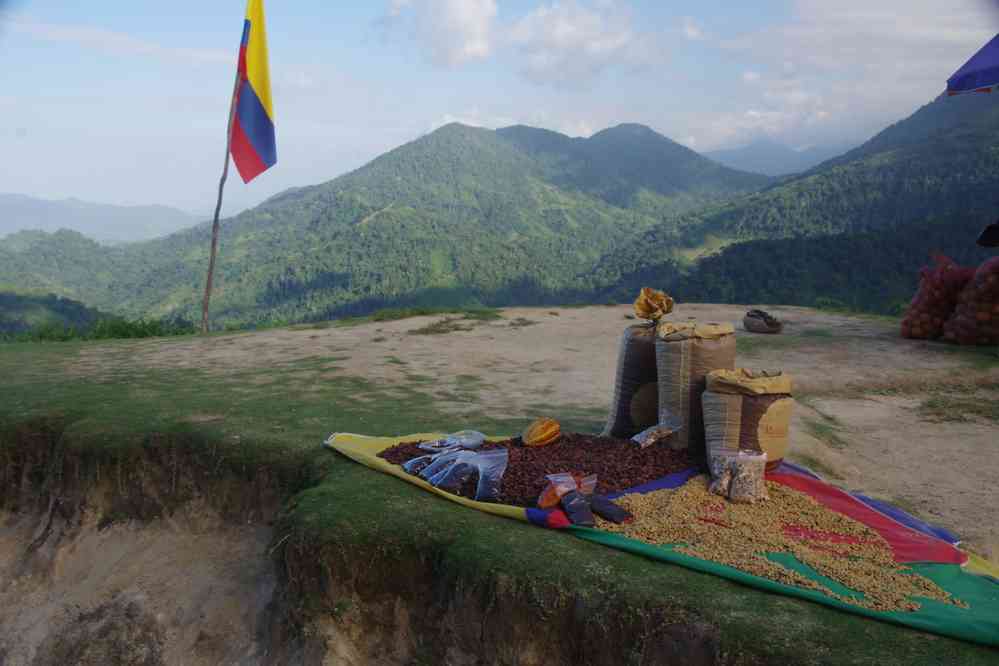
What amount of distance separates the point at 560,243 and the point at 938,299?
113718 millimetres

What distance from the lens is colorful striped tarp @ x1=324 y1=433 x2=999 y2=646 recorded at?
9.45 ft

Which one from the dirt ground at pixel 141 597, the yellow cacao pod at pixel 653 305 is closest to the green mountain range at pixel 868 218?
the yellow cacao pod at pixel 653 305

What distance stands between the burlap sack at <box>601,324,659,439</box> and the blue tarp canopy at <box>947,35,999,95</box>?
5.08 meters

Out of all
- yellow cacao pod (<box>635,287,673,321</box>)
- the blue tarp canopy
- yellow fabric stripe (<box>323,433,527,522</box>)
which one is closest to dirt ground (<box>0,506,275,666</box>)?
yellow fabric stripe (<box>323,433,527,522</box>)

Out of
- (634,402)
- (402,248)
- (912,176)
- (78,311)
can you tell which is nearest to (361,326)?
(634,402)

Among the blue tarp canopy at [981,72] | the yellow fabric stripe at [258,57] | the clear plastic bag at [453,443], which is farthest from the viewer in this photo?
the yellow fabric stripe at [258,57]

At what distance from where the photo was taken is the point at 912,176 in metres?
70.3

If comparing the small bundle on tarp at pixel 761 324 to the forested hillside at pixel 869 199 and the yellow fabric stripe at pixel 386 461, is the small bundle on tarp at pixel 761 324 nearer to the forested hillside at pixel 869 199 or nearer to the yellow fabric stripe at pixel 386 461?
the yellow fabric stripe at pixel 386 461

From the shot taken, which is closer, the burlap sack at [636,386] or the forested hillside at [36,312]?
the burlap sack at [636,386]

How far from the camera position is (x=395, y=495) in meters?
4.20

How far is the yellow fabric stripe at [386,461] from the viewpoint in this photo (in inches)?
156

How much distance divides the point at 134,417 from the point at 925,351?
959 cm

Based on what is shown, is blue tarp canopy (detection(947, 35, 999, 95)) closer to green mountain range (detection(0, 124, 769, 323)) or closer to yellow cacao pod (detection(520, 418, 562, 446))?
yellow cacao pod (detection(520, 418, 562, 446))

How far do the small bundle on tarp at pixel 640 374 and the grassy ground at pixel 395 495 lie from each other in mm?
724
